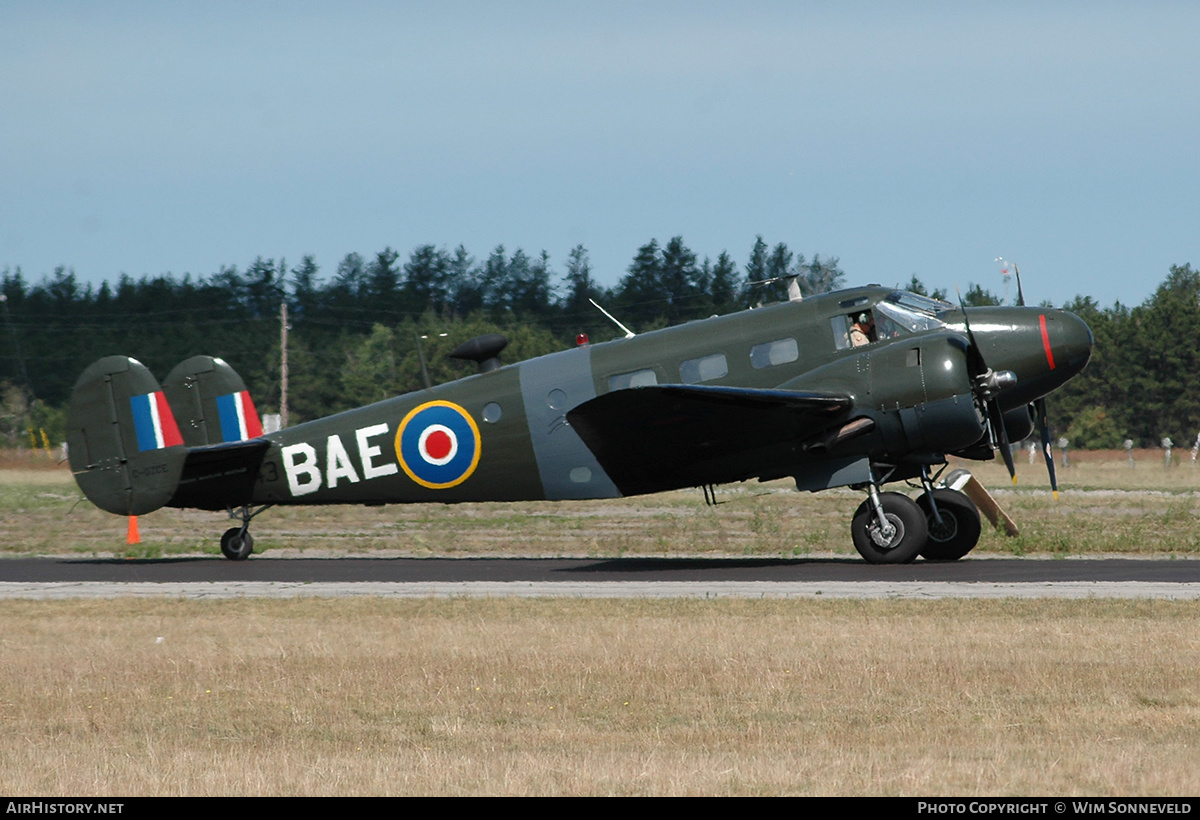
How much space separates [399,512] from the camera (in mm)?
37812

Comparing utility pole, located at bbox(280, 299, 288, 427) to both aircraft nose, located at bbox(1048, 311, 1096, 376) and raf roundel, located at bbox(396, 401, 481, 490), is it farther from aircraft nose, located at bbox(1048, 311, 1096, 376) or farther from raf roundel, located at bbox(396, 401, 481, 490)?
aircraft nose, located at bbox(1048, 311, 1096, 376)

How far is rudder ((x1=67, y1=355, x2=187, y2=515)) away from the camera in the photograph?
74.7ft

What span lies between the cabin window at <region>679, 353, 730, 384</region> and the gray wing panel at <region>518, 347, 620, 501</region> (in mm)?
1534

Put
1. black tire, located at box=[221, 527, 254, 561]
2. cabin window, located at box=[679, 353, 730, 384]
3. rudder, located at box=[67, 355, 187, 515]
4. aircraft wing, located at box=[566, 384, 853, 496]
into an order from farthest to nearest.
A: 1. black tire, located at box=[221, 527, 254, 561]
2. rudder, located at box=[67, 355, 187, 515]
3. cabin window, located at box=[679, 353, 730, 384]
4. aircraft wing, located at box=[566, 384, 853, 496]

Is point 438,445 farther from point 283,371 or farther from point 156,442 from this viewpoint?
point 283,371

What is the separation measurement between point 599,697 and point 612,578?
8.73m

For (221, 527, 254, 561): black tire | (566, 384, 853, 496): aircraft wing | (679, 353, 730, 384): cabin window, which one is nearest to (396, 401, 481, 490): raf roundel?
(566, 384, 853, 496): aircraft wing

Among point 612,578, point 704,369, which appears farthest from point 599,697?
point 704,369

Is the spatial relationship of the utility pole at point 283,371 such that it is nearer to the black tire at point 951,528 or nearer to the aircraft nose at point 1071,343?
the black tire at point 951,528

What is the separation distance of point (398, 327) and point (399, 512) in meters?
55.9

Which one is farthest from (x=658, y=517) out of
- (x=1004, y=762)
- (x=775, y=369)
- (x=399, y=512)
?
(x=1004, y=762)

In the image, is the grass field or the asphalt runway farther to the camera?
the asphalt runway

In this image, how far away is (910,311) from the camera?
66.1 ft
